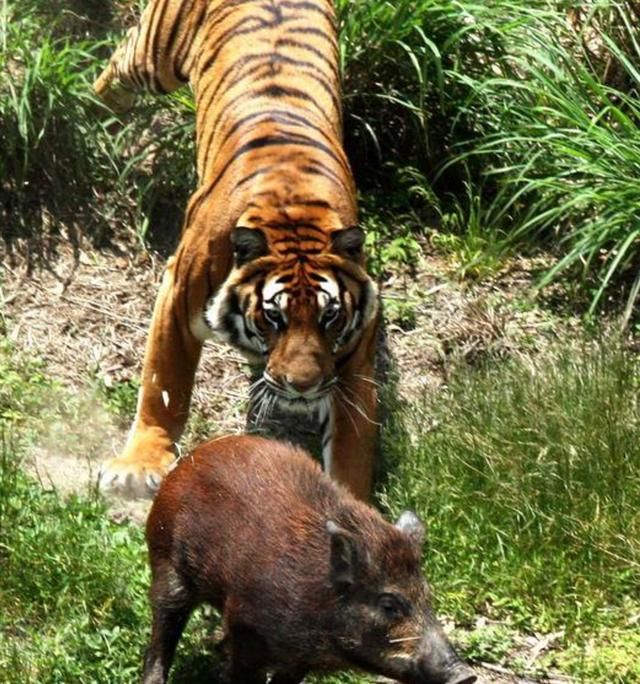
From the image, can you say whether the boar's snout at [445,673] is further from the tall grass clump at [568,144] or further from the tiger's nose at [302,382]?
the tall grass clump at [568,144]

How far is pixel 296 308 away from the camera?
6754 mm

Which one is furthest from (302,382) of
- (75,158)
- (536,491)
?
(75,158)

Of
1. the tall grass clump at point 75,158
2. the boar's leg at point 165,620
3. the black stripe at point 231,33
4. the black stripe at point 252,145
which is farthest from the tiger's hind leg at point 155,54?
the boar's leg at point 165,620

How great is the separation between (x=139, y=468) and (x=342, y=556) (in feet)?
6.37

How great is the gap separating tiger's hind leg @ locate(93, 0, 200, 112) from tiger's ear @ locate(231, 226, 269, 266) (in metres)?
1.88

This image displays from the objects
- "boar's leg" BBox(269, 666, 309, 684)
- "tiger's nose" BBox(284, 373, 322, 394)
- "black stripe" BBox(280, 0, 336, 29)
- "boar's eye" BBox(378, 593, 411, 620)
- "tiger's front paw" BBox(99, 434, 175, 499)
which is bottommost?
"boar's leg" BBox(269, 666, 309, 684)

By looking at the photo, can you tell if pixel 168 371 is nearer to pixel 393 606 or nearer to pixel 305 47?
pixel 305 47

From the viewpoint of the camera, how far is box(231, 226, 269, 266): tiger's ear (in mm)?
6805

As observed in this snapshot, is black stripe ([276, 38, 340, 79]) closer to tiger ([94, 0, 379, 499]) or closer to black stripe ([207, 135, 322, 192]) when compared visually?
tiger ([94, 0, 379, 499])

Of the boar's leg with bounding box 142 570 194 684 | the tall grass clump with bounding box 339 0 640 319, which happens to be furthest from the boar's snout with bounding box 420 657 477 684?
the tall grass clump with bounding box 339 0 640 319

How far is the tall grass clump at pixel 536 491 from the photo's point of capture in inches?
254

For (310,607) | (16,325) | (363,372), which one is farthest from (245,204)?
(310,607)

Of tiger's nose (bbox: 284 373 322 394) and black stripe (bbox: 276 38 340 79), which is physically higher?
black stripe (bbox: 276 38 340 79)

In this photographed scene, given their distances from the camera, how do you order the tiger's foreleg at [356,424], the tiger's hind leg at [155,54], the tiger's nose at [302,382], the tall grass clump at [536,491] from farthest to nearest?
the tiger's hind leg at [155,54] < the tiger's foreleg at [356,424] < the tiger's nose at [302,382] < the tall grass clump at [536,491]
